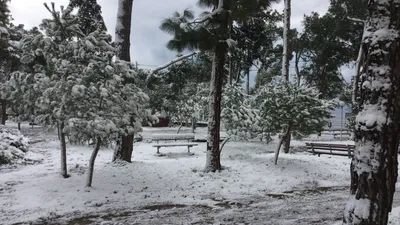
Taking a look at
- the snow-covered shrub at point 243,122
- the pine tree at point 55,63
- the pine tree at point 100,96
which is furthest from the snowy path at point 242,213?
the snow-covered shrub at point 243,122

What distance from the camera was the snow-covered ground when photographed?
5.38 meters

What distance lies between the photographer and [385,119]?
280 centimetres

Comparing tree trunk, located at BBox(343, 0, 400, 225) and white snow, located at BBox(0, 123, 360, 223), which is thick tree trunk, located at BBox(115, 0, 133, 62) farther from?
tree trunk, located at BBox(343, 0, 400, 225)

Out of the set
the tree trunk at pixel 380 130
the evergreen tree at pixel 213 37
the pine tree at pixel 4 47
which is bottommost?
the tree trunk at pixel 380 130

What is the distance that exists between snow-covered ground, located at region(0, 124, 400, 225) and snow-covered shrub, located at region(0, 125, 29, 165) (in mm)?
677

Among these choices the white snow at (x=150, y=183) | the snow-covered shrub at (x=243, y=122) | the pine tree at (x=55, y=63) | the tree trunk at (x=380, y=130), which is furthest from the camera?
the snow-covered shrub at (x=243, y=122)

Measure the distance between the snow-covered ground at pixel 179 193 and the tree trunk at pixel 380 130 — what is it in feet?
A: 7.51

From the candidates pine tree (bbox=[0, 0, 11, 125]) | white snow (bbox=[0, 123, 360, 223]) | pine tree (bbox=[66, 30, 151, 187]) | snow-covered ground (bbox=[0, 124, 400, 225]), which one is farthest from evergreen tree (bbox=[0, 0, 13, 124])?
pine tree (bbox=[66, 30, 151, 187])

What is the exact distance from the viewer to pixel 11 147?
35.6 feet

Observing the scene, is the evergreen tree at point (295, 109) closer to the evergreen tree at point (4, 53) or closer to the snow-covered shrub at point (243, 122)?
the snow-covered shrub at point (243, 122)

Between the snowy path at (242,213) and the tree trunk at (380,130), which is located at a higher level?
the tree trunk at (380,130)

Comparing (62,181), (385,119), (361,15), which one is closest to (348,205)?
(385,119)

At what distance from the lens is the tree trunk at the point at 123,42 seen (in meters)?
9.88

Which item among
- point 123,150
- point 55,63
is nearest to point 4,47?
point 123,150
